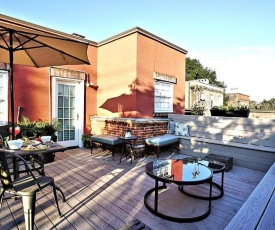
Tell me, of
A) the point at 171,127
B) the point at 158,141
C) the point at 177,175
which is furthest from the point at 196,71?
the point at 177,175

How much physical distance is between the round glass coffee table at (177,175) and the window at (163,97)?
3.27m

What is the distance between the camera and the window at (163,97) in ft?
20.4

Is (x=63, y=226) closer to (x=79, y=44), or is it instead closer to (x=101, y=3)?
(x=79, y=44)

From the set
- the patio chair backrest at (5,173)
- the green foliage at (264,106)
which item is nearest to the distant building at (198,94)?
the green foliage at (264,106)

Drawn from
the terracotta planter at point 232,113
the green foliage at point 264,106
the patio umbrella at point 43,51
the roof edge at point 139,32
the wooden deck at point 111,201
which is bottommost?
the wooden deck at point 111,201

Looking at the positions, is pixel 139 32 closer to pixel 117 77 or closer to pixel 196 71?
pixel 117 77

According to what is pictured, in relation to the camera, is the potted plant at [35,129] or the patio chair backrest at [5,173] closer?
the patio chair backrest at [5,173]

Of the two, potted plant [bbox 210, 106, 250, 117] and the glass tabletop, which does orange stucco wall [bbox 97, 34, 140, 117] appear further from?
potted plant [bbox 210, 106, 250, 117]

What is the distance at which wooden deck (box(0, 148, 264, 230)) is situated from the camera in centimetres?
218

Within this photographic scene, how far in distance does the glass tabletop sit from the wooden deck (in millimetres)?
Answer: 464

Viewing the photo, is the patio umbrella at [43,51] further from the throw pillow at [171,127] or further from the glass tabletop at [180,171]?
the throw pillow at [171,127]

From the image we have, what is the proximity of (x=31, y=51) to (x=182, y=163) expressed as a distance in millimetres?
3440

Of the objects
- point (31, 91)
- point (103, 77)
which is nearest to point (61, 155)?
point (31, 91)

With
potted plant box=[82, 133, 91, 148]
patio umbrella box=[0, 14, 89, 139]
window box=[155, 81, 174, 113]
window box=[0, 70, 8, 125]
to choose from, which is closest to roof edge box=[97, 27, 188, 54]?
window box=[155, 81, 174, 113]
